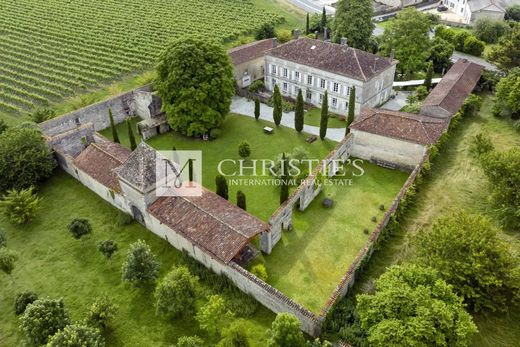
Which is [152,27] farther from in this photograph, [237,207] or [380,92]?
[237,207]

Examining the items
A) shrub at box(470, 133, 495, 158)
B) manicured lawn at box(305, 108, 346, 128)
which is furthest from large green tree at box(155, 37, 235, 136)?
shrub at box(470, 133, 495, 158)

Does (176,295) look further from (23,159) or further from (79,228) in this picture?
(23,159)

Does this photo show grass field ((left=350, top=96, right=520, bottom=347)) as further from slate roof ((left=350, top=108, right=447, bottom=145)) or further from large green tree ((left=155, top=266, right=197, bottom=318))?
large green tree ((left=155, top=266, right=197, bottom=318))

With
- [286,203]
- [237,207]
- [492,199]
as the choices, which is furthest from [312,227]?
[492,199]

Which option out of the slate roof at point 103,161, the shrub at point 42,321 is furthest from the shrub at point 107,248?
the slate roof at point 103,161

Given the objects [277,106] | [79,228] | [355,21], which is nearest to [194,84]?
[277,106]
